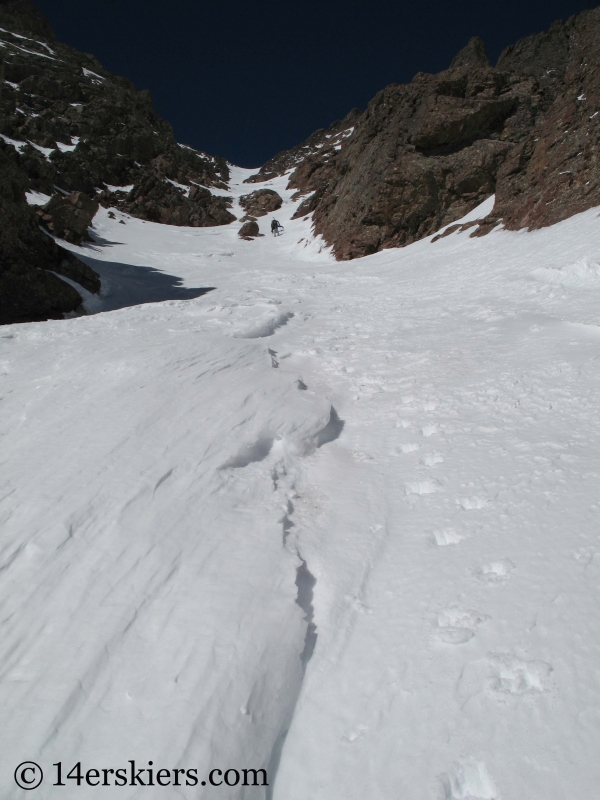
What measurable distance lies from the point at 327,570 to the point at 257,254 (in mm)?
24492

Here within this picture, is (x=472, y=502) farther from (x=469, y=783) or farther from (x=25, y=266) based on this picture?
(x=25, y=266)

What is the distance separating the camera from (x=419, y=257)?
52.4 feet

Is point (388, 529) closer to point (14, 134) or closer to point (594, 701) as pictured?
point (594, 701)

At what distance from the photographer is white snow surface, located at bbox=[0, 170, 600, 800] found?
220 centimetres

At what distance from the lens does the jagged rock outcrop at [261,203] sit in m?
42.8

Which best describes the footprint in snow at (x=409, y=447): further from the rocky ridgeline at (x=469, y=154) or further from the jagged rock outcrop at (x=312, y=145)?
the jagged rock outcrop at (x=312, y=145)

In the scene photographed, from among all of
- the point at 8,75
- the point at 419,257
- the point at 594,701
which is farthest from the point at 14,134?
the point at 594,701

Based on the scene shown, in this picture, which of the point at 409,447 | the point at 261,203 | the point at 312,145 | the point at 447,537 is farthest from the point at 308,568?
the point at 312,145

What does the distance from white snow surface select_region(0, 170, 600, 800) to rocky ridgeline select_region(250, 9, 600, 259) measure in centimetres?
1035

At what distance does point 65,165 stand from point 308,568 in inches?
1831

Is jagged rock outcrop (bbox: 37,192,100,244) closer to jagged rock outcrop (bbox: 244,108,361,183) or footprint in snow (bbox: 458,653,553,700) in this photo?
footprint in snow (bbox: 458,653,553,700)

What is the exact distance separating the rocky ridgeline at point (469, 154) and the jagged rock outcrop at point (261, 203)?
12.9 m

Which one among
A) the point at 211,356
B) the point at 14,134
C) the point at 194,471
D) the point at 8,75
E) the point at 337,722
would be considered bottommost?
the point at 337,722

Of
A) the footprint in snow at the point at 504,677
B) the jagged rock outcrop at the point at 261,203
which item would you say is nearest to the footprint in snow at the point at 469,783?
the footprint in snow at the point at 504,677
